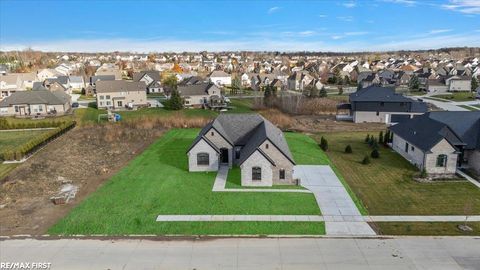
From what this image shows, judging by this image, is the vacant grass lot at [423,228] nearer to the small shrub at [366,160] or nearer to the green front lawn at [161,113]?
the small shrub at [366,160]

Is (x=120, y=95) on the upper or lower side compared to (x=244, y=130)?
upper

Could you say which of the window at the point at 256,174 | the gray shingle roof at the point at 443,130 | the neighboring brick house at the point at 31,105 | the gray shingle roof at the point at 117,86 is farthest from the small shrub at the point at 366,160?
the neighboring brick house at the point at 31,105

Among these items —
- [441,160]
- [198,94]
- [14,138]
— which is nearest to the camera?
[441,160]

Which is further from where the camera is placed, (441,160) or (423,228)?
(441,160)

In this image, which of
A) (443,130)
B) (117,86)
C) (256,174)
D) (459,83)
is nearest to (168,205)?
(256,174)

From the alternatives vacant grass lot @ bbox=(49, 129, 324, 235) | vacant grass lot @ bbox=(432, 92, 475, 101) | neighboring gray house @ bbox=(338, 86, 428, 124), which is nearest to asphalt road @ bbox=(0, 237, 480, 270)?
vacant grass lot @ bbox=(49, 129, 324, 235)

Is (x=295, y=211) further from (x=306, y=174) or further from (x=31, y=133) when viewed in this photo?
(x=31, y=133)

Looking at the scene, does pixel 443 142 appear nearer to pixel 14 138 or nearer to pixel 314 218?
pixel 314 218

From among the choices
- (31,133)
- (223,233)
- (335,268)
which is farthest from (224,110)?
(335,268)
